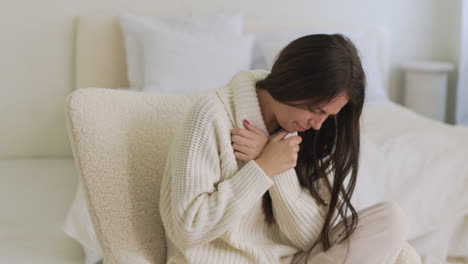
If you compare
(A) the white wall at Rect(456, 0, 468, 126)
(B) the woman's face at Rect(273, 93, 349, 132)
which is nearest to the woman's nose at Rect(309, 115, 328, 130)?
(B) the woman's face at Rect(273, 93, 349, 132)

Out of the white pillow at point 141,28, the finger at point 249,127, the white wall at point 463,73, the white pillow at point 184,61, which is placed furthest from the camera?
the white wall at point 463,73

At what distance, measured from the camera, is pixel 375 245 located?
1.19 meters

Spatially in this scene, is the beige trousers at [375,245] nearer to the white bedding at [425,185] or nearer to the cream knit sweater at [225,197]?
the cream knit sweater at [225,197]

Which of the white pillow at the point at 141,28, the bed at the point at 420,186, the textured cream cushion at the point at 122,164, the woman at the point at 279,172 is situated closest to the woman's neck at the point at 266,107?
the woman at the point at 279,172

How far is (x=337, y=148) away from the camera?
131 cm

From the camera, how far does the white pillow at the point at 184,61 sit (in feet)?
8.49

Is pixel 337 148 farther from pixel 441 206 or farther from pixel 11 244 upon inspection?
pixel 11 244

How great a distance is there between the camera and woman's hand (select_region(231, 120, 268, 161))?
1154 mm

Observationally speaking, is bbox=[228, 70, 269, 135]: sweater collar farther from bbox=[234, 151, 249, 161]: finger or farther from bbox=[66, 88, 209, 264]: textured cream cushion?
bbox=[66, 88, 209, 264]: textured cream cushion

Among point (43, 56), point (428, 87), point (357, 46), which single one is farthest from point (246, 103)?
point (428, 87)

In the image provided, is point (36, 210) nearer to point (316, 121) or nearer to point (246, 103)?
point (246, 103)

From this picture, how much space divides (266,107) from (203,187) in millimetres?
268

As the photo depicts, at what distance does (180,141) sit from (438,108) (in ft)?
8.05

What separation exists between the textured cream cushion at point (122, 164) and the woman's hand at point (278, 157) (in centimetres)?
27
